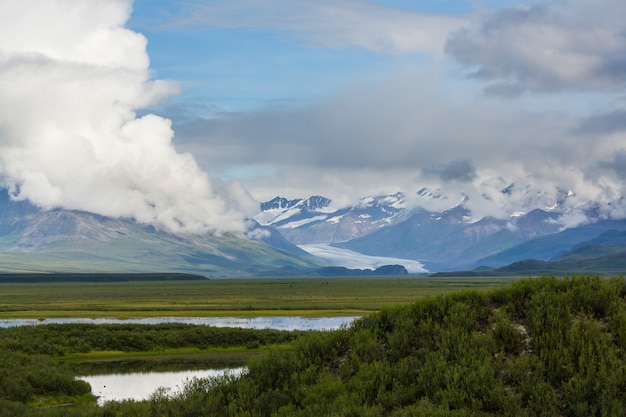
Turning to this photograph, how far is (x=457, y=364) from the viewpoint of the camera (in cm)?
1667

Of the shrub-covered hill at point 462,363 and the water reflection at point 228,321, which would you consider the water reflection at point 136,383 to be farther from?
the water reflection at point 228,321

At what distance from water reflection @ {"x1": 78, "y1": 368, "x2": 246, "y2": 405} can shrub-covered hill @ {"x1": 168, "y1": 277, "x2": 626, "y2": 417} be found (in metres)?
19.6

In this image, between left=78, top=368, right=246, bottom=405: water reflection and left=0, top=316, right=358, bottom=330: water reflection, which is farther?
left=0, top=316, right=358, bottom=330: water reflection

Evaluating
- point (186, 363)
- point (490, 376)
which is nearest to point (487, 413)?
point (490, 376)

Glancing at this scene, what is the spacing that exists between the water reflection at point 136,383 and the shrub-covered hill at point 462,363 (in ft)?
64.3

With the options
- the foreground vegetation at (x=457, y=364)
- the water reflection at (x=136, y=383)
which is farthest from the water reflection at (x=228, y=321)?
the foreground vegetation at (x=457, y=364)

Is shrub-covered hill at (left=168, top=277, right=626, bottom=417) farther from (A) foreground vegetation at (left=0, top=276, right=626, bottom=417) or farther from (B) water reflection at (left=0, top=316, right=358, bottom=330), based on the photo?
(B) water reflection at (left=0, top=316, right=358, bottom=330)

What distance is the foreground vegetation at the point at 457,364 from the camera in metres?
15.5

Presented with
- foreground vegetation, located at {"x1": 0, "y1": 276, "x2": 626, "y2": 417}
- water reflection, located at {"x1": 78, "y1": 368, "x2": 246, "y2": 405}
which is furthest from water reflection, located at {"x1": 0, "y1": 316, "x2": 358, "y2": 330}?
foreground vegetation, located at {"x1": 0, "y1": 276, "x2": 626, "y2": 417}

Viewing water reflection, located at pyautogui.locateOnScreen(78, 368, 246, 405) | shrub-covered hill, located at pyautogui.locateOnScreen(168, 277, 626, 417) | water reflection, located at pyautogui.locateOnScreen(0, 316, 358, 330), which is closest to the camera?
shrub-covered hill, located at pyautogui.locateOnScreen(168, 277, 626, 417)

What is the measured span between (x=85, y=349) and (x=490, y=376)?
171 ft

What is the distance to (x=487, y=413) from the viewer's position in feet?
50.1

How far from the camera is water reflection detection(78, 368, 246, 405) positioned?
4031 centimetres

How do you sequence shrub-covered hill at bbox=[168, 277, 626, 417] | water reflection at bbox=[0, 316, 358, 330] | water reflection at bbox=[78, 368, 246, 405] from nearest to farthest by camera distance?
shrub-covered hill at bbox=[168, 277, 626, 417] < water reflection at bbox=[78, 368, 246, 405] < water reflection at bbox=[0, 316, 358, 330]
